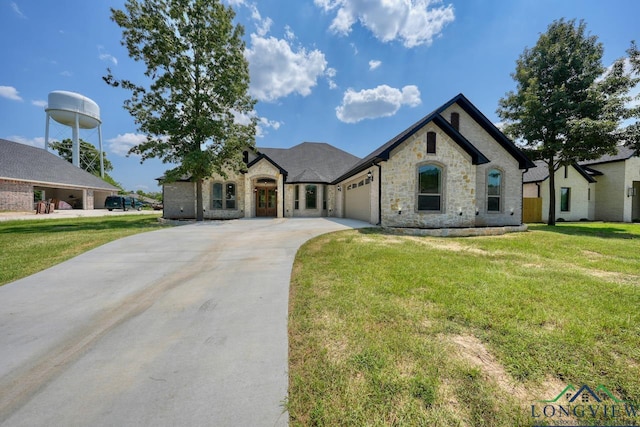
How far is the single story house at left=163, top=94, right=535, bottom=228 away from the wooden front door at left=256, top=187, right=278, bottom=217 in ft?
0.26

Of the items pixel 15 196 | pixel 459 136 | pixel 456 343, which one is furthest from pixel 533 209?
pixel 15 196

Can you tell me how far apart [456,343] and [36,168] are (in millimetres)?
39001

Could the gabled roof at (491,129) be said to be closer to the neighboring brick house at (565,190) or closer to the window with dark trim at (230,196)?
the neighboring brick house at (565,190)

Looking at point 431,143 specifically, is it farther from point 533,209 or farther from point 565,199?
point 565,199

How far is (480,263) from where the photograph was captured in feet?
19.7

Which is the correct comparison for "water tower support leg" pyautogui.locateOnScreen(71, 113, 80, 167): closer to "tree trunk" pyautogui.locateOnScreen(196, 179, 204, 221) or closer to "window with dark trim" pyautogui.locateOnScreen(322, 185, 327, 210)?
"tree trunk" pyautogui.locateOnScreen(196, 179, 204, 221)

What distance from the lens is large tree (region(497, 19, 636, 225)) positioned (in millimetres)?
13695

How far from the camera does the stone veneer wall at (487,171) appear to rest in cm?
1365

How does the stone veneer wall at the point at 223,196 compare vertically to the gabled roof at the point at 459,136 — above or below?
below

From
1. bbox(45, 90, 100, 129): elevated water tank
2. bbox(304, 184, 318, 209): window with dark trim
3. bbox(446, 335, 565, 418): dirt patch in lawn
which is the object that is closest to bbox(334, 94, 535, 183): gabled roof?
bbox(304, 184, 318, 209): window with dark trim

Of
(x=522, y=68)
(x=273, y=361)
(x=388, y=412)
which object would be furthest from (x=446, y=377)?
(x=522, y=68)

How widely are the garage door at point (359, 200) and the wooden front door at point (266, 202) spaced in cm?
594

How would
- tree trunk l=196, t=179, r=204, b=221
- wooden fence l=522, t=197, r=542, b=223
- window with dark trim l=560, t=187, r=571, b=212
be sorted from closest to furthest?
tree trunk l=196, t=179, r=204, b=221
wooden fence l=522, t=197, r=542, b=223
window with dark trim l=560, t=187, r=571, b=212

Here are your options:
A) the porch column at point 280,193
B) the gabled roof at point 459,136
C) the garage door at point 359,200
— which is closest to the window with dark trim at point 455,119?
the gabled roof at point 459,136
